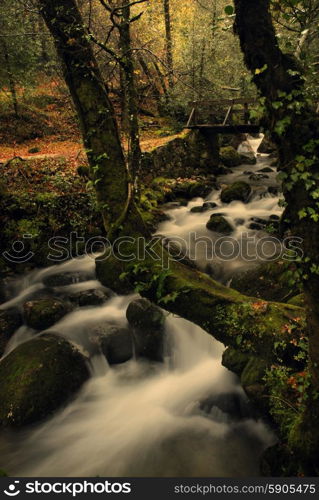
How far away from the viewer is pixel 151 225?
41.0 feet

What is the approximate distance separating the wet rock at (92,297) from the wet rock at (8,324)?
4.48 ft

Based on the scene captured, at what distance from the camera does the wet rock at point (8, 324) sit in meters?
7.60

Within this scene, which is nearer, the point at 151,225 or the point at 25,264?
the point at 25,264

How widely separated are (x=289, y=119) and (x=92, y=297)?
695 centimetres

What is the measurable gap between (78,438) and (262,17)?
21.1 feet

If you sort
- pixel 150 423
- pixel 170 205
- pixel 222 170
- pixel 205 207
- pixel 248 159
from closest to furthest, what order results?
pixel 150 423, pixel 205 207, pixel 170 205, pixel 222 170, pixel 248 159

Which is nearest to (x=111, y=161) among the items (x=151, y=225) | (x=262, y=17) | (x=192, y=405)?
(x=262, y=17)

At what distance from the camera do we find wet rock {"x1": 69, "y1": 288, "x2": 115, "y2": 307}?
8648mm

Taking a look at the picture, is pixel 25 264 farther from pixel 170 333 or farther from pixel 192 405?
pixel 192 405

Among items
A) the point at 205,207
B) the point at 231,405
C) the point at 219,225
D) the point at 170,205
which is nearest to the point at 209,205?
the point at 205,207

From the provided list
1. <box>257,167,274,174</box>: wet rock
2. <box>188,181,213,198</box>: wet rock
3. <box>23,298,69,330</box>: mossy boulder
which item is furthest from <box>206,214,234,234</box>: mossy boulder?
<box>257,167,274,174</box>: wet rock

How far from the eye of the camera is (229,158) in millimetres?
19734

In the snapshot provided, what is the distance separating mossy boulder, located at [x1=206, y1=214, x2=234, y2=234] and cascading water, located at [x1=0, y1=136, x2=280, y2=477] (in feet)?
17.6

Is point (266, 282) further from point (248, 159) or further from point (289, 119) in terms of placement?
point (248, 159)
